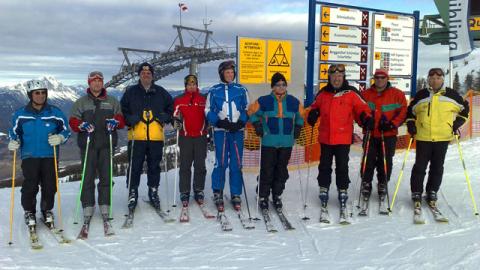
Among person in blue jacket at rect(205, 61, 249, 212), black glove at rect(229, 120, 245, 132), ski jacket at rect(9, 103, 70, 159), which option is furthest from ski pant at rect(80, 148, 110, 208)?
black glove at rect(229, 120, 245, 132)

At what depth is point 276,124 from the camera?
19.0 feet

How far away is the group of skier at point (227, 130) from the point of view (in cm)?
538

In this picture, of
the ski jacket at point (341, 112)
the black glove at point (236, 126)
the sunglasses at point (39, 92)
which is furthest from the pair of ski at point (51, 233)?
the ski jacket at point (341, 112)

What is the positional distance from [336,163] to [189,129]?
7.12ft

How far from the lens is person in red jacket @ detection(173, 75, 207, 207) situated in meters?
6.07

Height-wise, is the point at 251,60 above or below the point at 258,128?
above

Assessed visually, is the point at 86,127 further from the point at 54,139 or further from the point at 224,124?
the point at 224,124

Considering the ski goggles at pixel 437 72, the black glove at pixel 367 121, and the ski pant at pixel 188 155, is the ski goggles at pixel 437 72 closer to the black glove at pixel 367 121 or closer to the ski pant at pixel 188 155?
the black glove at pixel 367 121

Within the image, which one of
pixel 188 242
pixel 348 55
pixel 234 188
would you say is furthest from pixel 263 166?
pixel 348 55

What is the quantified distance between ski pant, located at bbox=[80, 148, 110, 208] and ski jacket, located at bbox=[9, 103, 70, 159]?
466 millimetres

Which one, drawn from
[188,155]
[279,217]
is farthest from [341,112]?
[188,155]

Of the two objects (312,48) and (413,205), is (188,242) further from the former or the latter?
(312,48)

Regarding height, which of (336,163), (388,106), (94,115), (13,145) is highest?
(388,106)

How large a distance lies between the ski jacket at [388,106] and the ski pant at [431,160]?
471mm
